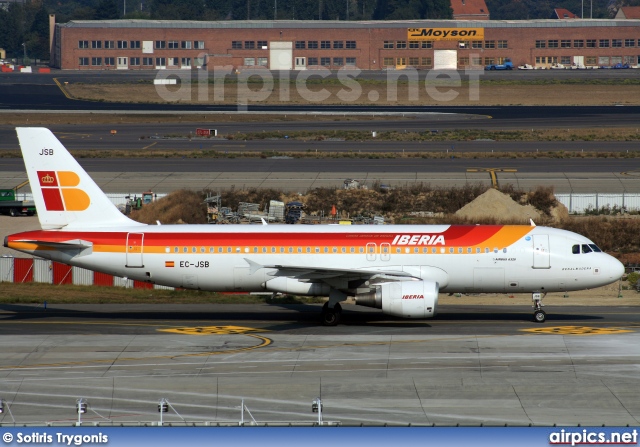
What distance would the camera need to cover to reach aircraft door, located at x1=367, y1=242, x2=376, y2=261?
39688 mm

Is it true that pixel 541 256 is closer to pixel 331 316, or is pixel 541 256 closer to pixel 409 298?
pixel 409 298

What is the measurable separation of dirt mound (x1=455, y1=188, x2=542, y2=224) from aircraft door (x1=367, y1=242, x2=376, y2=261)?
2266 centimetres

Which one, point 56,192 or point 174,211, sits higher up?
point 56,192

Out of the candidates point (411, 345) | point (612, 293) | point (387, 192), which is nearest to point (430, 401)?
point (411, 345)

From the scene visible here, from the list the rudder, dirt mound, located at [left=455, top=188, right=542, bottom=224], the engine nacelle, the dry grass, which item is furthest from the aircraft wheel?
the dry grass

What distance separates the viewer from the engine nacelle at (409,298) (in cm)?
3756

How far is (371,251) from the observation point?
39688mm

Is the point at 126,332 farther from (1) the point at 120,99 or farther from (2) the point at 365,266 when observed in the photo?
(1) the point at 120,99

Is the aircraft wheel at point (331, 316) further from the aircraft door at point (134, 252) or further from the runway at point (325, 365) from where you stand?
the aircraft door at point (134, 252)

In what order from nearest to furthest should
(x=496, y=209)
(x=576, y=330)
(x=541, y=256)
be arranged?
(x=576, y=330), (x=541, y=256), (x=496, y=209)

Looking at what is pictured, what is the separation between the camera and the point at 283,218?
6500cm

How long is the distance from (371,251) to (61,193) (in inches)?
576

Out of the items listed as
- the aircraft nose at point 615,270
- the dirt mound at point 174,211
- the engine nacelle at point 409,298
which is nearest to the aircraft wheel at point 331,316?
the engine nacelle at point 409,298

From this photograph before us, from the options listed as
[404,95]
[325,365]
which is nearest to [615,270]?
[325,365]
